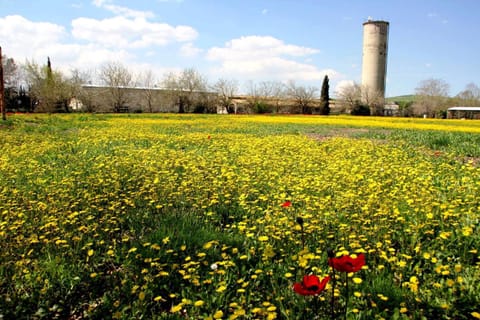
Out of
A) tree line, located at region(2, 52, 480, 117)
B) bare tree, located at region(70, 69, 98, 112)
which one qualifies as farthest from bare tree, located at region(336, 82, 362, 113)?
bare tree, located at region(70, 69, 98, 112)

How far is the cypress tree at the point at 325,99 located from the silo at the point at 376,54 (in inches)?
343

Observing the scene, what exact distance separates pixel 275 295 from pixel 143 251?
1338mm

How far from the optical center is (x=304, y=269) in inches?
116

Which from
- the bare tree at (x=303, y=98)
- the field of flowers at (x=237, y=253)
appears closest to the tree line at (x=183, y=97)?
the bare tree at (x=303, y=98)

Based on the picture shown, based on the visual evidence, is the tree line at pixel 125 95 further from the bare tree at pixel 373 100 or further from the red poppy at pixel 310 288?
the red poppy at pixel 310 288

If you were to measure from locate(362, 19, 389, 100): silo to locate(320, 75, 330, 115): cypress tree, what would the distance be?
28.6 ft

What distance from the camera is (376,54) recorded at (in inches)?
2714

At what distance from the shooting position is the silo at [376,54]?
6881 centimetres

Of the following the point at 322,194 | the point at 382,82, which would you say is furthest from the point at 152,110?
the point at 322,194

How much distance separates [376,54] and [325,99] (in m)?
15.5

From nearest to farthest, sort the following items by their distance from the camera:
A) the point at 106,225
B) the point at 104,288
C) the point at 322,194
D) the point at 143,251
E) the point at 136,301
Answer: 1. the point at 136,301
2. the point at 104,288
3. the point at 143,251
4. the point at 106,225
5. the point at 322,194

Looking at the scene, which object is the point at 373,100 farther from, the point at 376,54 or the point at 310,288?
the point at 310,288

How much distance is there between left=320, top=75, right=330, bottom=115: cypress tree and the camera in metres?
64.4

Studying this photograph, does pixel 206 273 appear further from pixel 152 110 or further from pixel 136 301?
pixel 152 110
